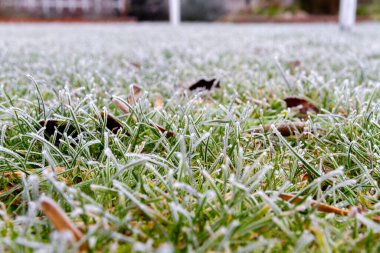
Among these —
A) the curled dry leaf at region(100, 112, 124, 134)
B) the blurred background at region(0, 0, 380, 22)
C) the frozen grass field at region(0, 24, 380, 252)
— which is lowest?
the frozen grass field at region(0, 24, 380, 252)

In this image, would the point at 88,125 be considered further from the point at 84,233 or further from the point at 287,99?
the point at 287,99

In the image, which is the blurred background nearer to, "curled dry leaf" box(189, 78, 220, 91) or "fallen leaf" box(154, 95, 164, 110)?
"curled dry leaf" box(189, 78, 220, 91)

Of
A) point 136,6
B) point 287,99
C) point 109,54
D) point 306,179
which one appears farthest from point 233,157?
point 136,6

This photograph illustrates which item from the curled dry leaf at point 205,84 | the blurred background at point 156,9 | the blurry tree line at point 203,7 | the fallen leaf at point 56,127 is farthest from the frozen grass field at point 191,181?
the blurry tree line at point 203,7

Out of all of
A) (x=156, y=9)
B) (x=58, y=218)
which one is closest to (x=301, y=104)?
(x=58, y=218)

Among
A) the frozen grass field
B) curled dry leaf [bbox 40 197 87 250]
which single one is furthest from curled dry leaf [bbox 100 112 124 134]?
curled dry leaf [bbox 40 197 87 250]

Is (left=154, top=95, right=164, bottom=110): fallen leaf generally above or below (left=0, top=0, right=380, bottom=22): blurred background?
below
